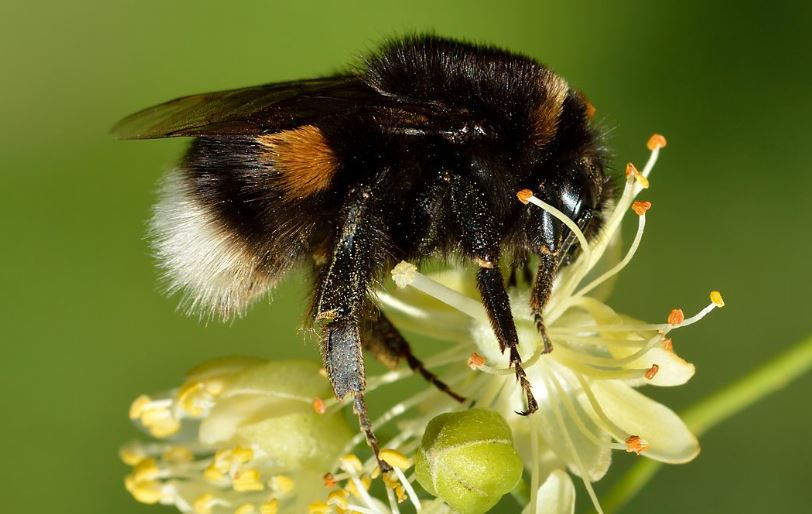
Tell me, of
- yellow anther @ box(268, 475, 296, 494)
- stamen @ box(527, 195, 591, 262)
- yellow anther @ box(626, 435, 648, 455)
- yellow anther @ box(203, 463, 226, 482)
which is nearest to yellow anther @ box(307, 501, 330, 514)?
yellow anther @ box(268, 475, 296, 494)

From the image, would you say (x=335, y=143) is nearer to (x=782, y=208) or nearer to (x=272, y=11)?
(x=782, y=208)

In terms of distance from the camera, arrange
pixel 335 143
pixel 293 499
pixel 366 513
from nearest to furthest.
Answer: pixel 335 143, pixel 366 513, pixel 293 499

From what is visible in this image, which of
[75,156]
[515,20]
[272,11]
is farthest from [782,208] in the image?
[75,156]

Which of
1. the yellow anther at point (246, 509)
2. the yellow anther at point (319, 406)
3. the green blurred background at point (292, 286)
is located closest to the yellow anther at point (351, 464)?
the yellow anther at point (319, 406)

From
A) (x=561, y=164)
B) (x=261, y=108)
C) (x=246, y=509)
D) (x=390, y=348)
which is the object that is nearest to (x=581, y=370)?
(x=390, y=348)

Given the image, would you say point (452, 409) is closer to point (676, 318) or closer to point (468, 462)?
point (468, 462)

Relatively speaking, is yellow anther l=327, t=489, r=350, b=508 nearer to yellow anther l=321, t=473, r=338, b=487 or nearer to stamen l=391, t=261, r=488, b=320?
yellow anther l=321, t=473, r=338, b=487
